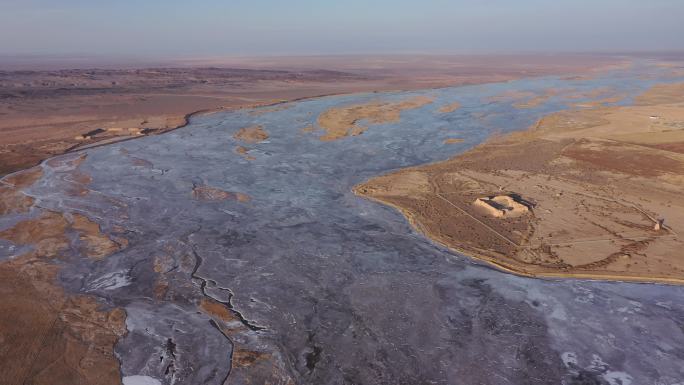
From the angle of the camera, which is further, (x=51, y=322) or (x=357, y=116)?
(x=357, y=116)

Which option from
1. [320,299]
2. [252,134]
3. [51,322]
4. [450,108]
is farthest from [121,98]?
[320,299]

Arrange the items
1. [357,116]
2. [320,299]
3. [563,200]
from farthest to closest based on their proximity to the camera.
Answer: [357,116] → [563,200] → [320,299]

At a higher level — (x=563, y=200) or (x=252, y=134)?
(x=252, y=134)

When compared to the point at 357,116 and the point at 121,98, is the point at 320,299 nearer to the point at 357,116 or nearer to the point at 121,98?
the point at 357,116

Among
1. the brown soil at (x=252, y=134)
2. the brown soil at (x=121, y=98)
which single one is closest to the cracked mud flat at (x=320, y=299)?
the brown soil at (x=252, y=134)

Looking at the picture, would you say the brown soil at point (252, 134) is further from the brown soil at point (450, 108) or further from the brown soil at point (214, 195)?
the brown soil at point (450, 108)

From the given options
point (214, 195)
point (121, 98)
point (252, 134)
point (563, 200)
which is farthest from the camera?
point (121, 98)
